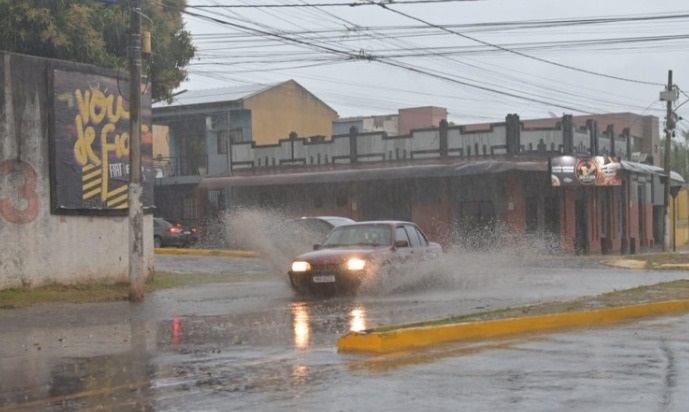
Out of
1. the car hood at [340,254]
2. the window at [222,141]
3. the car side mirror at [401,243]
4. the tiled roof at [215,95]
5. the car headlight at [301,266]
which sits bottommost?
the car headlight at [301,266]

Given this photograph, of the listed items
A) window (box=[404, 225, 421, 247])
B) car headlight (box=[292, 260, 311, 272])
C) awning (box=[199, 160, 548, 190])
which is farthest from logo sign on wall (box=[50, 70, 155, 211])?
awning (box=[199, 160, 548, 190])

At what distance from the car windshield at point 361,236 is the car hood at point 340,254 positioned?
44 centimetres

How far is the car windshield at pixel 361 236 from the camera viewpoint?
1973cm

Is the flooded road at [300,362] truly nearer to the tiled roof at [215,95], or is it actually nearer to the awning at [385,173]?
the awning at [385,173]

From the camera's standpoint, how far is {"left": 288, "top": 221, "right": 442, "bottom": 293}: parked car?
61.0ft

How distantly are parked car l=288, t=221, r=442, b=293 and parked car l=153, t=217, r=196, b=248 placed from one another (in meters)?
22.9

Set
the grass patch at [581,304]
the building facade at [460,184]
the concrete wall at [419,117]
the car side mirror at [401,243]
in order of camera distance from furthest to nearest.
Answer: the concrete wall at [419,117] < the building facade at [460,184] < the car side mirror at [401,243] < the grass patch at [581,304]

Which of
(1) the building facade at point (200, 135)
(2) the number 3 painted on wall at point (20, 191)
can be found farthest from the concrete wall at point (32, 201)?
(1) the building facade at point (200, 135)

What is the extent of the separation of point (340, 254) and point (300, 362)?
852 cm

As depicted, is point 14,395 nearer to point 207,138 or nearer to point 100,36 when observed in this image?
point 100,36

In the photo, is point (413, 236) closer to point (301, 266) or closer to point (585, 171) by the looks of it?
point (301, 266)

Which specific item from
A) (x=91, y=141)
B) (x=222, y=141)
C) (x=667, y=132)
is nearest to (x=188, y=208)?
(x=222, y=141)

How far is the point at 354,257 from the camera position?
739 inches

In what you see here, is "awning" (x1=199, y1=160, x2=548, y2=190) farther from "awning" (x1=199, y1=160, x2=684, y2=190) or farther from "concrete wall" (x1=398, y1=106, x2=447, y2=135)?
"concrete wall" (x1=398, y1=106, x2=447, y2=135)
